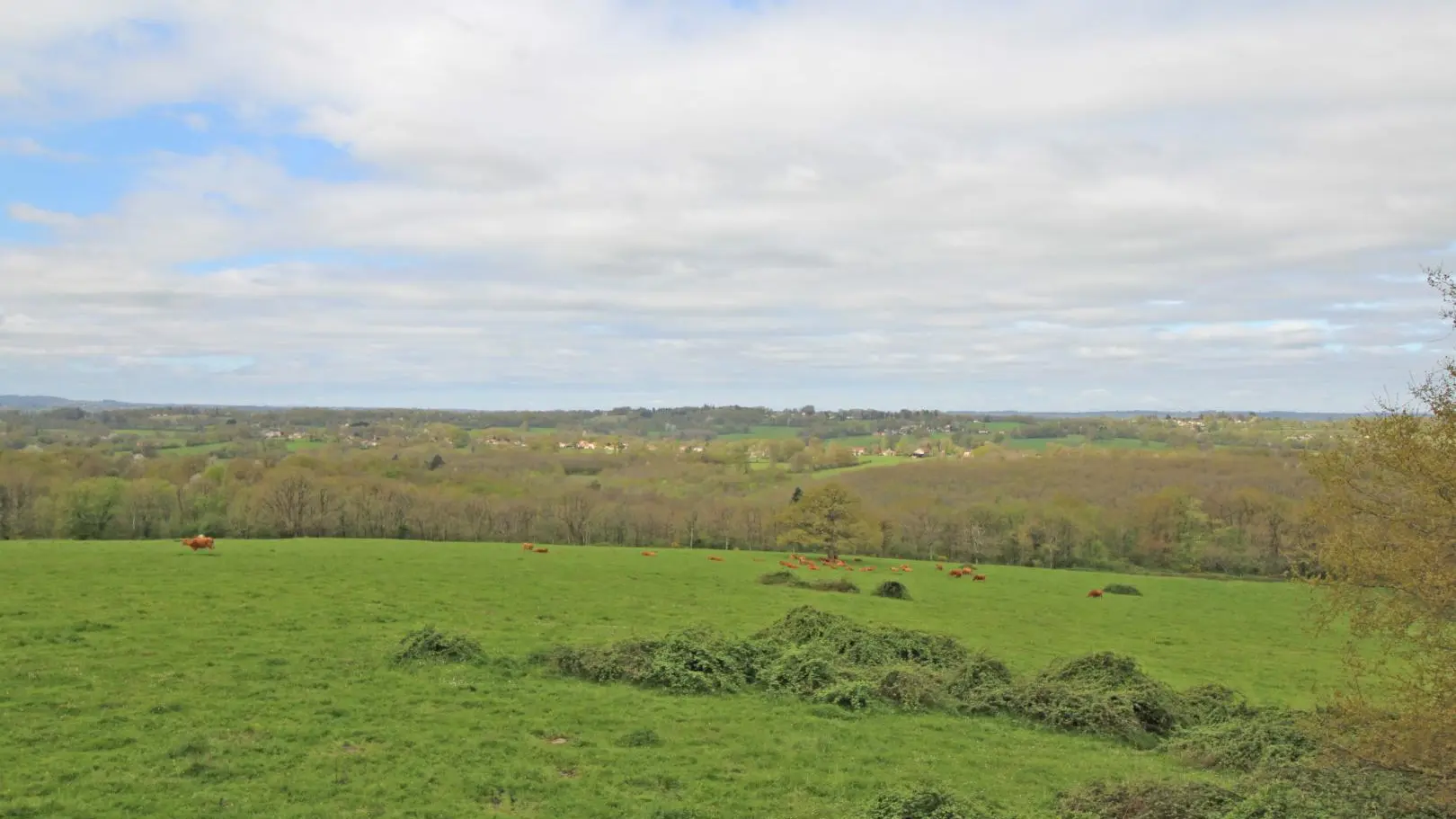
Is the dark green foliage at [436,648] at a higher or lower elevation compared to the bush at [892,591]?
higher

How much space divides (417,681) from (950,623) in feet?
81.0

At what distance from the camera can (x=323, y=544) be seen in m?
51.4

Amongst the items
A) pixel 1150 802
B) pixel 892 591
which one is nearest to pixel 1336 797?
pixel 1150 802

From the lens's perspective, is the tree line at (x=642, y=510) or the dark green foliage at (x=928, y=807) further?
the tree line at (x=642, y=510)

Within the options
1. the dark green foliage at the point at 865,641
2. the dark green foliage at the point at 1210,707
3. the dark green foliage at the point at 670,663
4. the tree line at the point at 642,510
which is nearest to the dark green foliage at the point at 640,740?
the dark green foliage at the point at 670,663

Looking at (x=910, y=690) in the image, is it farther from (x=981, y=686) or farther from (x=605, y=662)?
(x=605, y=662)

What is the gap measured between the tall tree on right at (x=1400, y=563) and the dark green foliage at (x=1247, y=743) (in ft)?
8.79

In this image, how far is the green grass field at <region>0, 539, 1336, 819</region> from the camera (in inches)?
525

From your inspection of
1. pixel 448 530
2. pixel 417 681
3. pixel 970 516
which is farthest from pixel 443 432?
pixel 417 681

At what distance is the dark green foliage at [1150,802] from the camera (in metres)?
13.1

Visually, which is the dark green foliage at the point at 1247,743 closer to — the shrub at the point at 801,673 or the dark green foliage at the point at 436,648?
the shrub at the point at 801,673

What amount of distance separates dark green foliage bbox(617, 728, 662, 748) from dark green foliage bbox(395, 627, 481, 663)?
696 cm

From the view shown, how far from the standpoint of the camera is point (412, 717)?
56.4 feet

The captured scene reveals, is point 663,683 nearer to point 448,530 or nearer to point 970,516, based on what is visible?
point 448,530
